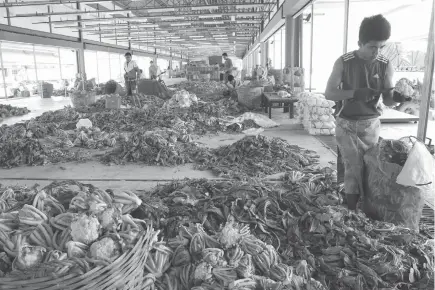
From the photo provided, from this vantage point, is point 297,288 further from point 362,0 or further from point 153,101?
point 362,0

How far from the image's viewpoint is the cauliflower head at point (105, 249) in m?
2.29

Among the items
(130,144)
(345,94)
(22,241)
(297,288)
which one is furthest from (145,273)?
(130,144)

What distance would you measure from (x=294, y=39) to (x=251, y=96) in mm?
4056

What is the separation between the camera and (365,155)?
11.8ft

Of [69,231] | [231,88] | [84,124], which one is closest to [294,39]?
[231,88]

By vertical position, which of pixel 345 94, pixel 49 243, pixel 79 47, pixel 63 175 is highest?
pixel 79 47

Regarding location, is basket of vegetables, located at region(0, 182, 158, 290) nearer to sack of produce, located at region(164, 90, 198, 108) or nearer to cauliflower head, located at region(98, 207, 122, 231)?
cauliflower head, located at region(98, 207, 122, 231)

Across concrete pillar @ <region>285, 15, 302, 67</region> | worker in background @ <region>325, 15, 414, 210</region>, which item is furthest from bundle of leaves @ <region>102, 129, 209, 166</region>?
concrete pillar @ <region>285, 15, 302, 67</region>

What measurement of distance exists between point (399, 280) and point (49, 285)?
Answer: 2.49 metres

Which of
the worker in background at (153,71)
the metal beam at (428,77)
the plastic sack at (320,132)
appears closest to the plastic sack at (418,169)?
the metal beam at (428,77)

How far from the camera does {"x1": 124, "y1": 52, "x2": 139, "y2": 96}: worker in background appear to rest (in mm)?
15469

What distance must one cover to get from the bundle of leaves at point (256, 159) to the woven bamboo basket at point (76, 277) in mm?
3103

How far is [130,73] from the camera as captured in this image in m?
15.5

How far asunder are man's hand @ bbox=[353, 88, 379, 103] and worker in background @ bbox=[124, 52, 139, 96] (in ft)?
44.1
